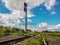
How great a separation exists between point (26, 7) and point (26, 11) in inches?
79.0

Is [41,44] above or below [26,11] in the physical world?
below

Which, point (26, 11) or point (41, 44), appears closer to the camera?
point (41, 44)

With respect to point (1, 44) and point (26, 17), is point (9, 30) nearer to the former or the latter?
point (26, 17)

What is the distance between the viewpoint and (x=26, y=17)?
72125mm

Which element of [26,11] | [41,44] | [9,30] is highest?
[26,11]

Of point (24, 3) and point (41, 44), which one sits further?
point (24, 3)

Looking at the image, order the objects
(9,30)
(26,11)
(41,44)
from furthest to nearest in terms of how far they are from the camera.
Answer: (9,30), (26,11), (41,44)

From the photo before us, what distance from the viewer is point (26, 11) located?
228ft

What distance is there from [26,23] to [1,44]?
52964 mm

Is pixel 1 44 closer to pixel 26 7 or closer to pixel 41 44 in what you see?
pixel 41 44

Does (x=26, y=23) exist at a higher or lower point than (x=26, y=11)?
lower

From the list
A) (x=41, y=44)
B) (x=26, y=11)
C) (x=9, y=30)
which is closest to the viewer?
(x=41, y=44)

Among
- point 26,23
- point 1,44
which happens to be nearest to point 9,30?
point 26,23

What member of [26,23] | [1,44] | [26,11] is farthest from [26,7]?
[1,44]
